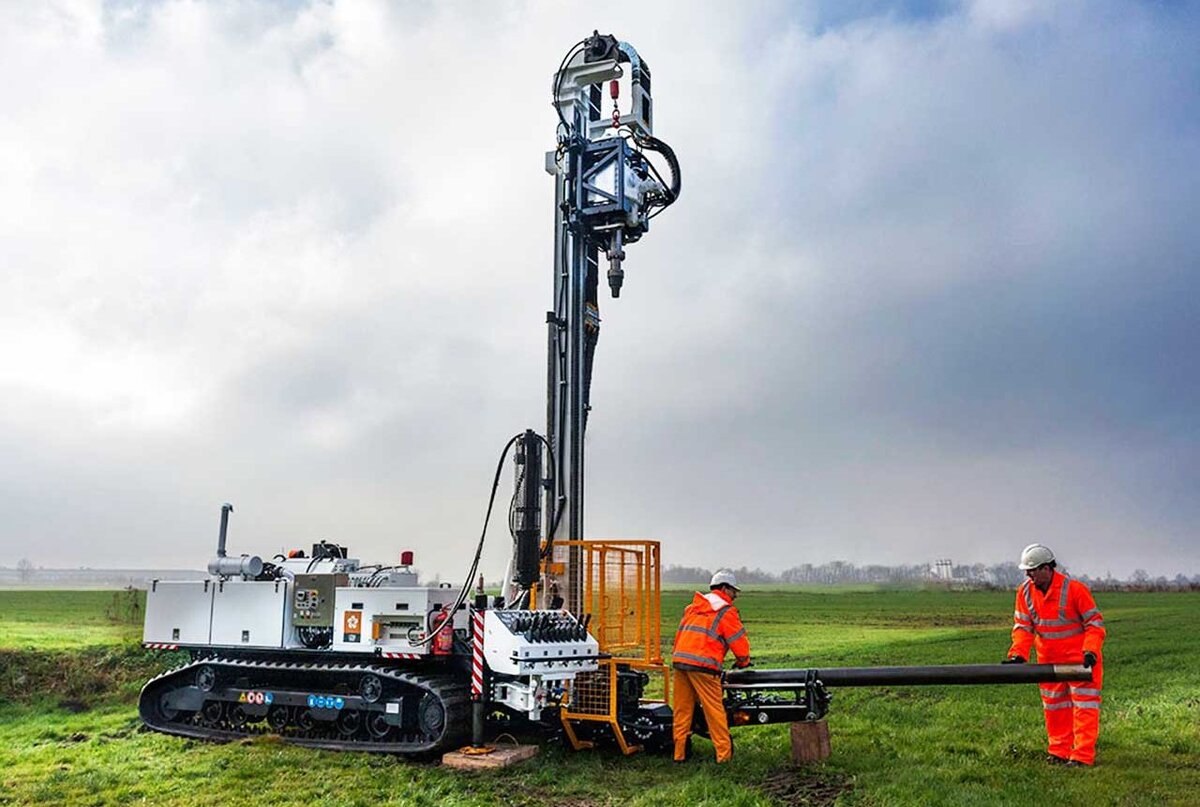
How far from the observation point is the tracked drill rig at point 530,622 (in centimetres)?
1059

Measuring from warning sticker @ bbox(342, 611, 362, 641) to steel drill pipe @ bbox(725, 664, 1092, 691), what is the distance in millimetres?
4623

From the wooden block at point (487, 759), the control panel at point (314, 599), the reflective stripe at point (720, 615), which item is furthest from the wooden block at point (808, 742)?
the control panel at point (314, 599)

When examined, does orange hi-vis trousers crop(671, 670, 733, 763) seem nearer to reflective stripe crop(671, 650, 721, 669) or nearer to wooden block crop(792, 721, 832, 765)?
reflective stripe crop(671, 650, 721, 669)

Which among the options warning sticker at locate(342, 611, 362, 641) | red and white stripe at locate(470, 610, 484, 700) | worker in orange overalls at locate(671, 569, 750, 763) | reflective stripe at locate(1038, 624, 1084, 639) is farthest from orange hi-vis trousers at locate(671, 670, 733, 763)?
warning sticker at locate(342, 611, 362, 641)

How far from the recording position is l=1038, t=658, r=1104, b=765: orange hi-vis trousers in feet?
30.8

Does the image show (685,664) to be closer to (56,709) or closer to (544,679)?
(544,679)

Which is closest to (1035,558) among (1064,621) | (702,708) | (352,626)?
(1064,621)

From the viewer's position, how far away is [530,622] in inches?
421

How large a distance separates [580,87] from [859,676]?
31.3ft

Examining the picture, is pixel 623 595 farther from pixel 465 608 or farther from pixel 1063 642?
pixel 1063 642

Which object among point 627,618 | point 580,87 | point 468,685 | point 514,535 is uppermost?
point 580,87

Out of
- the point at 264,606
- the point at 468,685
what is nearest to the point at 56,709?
the point at 264,606

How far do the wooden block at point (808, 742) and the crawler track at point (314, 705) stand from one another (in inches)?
150

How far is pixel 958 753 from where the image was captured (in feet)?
34.2
